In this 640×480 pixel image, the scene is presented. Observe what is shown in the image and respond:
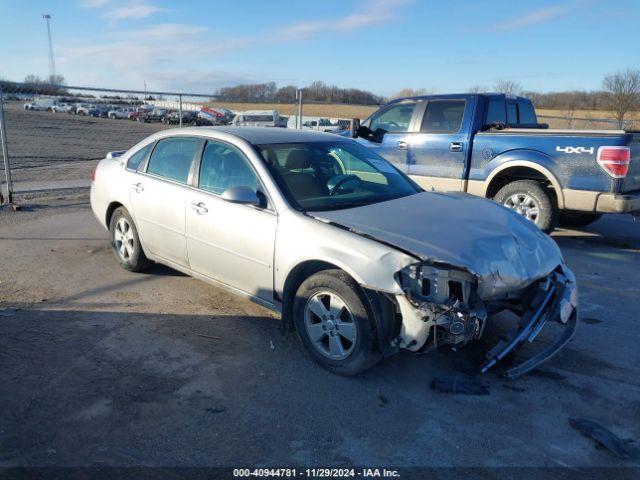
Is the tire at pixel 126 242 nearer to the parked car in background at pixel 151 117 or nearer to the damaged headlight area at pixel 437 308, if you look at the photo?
the damaged headlight area at pixel 437 308

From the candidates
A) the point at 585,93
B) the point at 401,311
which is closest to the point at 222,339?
the point at 401,311

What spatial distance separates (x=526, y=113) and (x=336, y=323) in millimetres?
7167

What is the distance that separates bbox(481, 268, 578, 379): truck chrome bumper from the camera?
3572 mm

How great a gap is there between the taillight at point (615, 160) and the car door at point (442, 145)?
195 cm

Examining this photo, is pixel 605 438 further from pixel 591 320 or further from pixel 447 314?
pixel 591 320

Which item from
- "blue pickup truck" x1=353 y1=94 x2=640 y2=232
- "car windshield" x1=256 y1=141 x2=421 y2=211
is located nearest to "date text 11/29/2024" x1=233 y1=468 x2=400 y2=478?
"car windshield" x1=256 y1=141 x2=421 y2=211

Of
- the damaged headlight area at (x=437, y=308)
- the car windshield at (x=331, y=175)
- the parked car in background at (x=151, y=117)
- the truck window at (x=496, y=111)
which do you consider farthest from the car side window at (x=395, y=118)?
the parked car in background at (x=151, y=117)

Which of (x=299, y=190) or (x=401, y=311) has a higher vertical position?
(x=299, y=190)

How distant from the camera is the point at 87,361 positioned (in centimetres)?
384

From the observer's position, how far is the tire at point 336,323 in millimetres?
3479

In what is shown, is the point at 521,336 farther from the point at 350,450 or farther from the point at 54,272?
the point at 54,272

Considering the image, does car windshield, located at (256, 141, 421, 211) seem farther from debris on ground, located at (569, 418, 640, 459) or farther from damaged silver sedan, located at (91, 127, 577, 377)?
debris on ground, located at (569, 418, 640, 459)

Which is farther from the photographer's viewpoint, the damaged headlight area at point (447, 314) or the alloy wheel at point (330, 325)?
the alloy wheel at point (330, 325)

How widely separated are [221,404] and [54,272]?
3.45 meters
